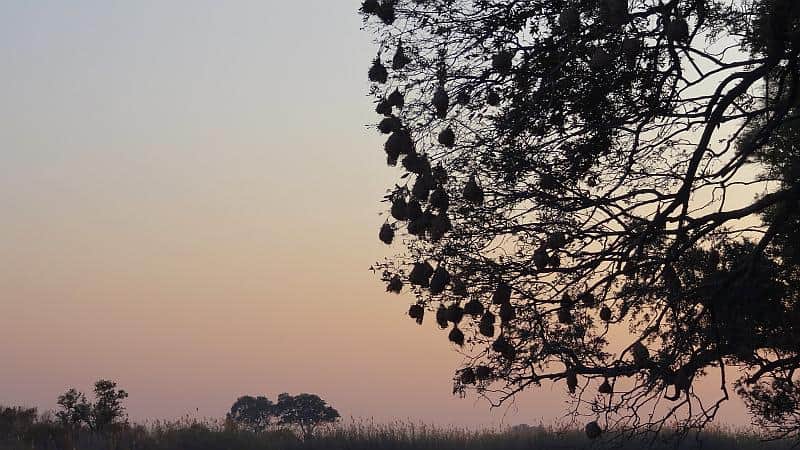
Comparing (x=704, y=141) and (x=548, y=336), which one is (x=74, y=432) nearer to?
(x=548, y=336)

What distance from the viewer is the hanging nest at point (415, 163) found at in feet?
28.5

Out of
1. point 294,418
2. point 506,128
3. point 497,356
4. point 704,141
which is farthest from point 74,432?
point 294,418

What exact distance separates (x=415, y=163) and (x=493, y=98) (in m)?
2.06

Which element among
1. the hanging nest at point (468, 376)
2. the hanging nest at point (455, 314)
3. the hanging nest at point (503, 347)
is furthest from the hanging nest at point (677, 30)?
the hanging nest at point (468, 376)

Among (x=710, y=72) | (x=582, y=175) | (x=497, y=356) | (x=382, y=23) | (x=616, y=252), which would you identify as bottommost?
(x=497, y=356)

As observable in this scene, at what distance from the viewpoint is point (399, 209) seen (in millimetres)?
8562

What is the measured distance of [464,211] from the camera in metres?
11.1

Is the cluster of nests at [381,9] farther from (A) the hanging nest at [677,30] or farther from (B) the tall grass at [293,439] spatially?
(B) the tall grass at [293,439]

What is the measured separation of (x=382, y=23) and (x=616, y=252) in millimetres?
3371

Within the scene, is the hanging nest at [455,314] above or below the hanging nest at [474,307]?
below

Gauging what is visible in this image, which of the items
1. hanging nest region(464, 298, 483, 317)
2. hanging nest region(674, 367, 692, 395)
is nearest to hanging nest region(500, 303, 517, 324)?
hanging nest region(464, 298, 483, 317)

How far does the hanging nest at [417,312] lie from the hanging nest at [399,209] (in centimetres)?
155

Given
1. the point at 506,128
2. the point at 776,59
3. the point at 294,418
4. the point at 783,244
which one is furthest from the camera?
the point at 294,418

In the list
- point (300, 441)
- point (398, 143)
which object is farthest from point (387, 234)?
point (300, 441)
